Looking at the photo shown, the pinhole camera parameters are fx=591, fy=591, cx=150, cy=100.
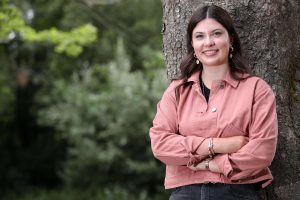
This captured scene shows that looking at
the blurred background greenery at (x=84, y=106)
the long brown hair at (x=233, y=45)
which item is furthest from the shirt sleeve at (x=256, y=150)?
the blurred background greenery at (x=84, y=106)

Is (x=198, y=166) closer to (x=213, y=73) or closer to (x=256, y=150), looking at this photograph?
(x=256, y=150)

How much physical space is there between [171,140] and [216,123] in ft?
0.79

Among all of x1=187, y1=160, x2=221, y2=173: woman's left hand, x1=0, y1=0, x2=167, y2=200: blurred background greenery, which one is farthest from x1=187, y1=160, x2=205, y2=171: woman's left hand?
x1=0, y1=0, x2=167, y2=200: blurred background greenery

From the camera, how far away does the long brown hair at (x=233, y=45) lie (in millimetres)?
2951

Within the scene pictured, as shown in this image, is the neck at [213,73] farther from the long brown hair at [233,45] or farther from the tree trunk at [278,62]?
the tree trunk at [278,62]

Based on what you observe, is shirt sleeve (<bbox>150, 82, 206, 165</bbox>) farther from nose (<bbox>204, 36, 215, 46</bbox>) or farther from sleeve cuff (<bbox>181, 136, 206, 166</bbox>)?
nose (<bbox>204, 36, 215, 46</bbox>)

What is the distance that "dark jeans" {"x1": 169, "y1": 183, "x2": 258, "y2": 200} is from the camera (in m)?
2.83

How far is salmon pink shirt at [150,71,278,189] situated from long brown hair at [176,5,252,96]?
3.0 inches

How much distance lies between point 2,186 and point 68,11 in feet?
15.8

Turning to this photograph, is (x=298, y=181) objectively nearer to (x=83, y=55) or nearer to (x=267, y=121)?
(x=267, y=121)

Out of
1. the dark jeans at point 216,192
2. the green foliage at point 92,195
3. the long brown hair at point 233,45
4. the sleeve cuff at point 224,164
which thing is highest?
the long brown hair at point 233,45

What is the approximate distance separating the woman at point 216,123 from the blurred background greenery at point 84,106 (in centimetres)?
669

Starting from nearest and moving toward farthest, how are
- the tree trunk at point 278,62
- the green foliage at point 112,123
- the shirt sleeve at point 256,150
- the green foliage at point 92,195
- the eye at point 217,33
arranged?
the shirt sleeve at point 256,150 → the eye at point 217,33 → the tree trunk at point 278,62 → the green foliage at point 92,195 → the green foliage at point 112,123

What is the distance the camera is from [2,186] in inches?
572
